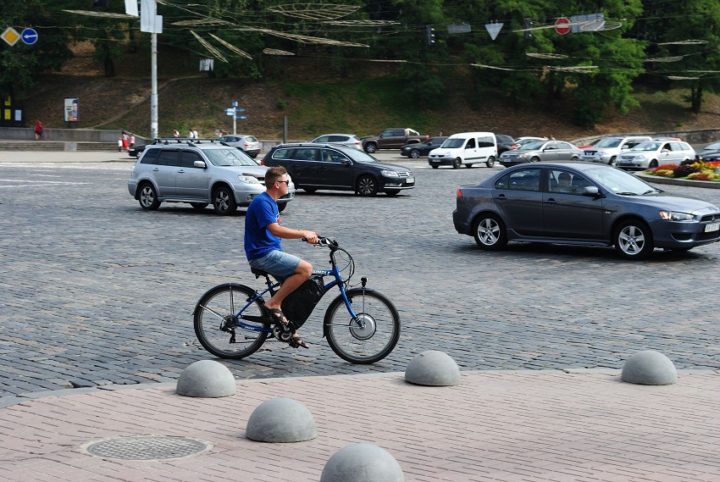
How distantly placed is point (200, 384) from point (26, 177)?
3324 cm

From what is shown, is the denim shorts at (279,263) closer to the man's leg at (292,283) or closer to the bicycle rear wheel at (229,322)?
the man's leg at (292,283)

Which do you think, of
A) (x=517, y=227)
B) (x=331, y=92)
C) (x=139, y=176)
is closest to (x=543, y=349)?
(x=517, y=227)

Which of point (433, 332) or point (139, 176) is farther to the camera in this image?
point (139, 176)

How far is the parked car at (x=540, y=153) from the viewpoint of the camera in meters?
55.6

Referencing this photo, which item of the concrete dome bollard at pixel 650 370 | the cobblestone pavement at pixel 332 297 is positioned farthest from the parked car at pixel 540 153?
the concrete dome bollard at pixel 650 370

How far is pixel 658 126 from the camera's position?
272ft

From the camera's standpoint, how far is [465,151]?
5347 cm

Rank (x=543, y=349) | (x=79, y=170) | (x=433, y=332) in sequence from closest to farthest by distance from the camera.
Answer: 1. (x=543, y=349)
2. (x=433, y=332)
3. (x=79, y=170)

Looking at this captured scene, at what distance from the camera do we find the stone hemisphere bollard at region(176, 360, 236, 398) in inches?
320

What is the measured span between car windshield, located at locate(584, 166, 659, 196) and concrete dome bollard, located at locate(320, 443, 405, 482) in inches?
531

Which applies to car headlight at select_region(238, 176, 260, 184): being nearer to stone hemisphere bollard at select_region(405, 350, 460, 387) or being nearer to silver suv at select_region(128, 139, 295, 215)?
silver suv at select_region(128, 139, 295, 215)

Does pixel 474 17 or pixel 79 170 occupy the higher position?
pixel 474 17

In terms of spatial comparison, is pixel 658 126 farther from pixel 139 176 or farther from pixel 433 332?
pixel 433 332

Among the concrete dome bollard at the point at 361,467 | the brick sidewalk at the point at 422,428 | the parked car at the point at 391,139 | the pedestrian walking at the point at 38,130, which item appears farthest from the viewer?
the pedestrian walking at the point at 38,130
